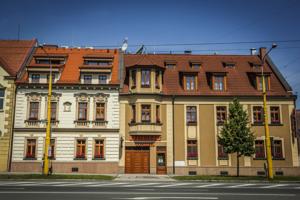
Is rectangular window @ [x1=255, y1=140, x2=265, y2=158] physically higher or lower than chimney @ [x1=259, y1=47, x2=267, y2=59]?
lower

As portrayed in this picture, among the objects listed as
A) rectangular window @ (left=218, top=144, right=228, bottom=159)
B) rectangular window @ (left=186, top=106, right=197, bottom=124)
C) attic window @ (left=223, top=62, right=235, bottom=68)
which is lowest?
rectangular window @ (left=218, top=144, right=228, bottom=159)

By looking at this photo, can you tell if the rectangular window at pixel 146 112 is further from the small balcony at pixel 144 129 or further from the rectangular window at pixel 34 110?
the rectangular window at pixel 34 110

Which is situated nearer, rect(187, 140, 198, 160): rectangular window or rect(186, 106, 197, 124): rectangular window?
rect(187, 140, 198, 160): rectangular window

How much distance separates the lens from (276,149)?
29891mm

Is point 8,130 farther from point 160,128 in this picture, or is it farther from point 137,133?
point 160,128

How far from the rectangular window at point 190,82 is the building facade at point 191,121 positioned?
0.37 ft

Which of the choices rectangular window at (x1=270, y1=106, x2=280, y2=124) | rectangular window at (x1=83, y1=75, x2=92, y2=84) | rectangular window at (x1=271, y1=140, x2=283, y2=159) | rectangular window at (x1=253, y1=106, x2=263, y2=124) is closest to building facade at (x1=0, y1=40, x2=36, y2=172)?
rectangular window at (x1=83, y1=75, x2=92, y2=84)

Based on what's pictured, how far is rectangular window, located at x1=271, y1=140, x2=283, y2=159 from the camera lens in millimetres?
29641

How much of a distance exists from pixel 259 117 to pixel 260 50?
10.1 metres

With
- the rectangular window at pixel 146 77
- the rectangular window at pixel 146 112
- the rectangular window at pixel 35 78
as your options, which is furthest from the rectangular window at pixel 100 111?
the rectangular window at pixel 35 78

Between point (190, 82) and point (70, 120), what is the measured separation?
13.6 metres

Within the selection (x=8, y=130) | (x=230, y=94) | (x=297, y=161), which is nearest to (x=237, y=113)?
(x=230, y=94)

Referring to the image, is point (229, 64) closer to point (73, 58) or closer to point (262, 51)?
point (262, 51)

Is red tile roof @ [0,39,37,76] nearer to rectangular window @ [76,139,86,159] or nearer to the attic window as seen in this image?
rectangular window @ [76,139,86,159]
